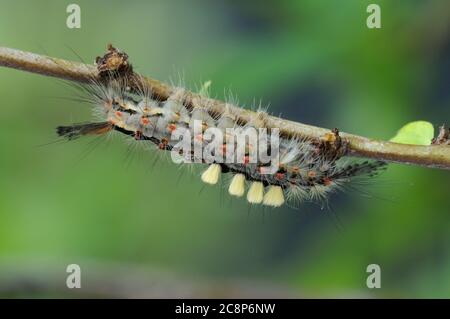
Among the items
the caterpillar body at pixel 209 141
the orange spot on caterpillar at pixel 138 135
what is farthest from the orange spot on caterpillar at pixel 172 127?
the orange spot on caterpillar at pixel 138 135

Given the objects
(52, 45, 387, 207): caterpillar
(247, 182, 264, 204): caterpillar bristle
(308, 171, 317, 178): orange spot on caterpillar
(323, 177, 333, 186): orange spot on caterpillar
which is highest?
(52, 45, 387, 207): caterpillar

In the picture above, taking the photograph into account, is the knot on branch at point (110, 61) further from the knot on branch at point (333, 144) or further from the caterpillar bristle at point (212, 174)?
the knot on branch at point (333, 144)

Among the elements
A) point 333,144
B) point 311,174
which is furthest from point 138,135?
point 333,144

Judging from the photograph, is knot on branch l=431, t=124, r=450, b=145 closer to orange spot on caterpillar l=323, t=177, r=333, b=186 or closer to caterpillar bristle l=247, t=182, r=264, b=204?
orange spot on caterpillar l=323, t=177, r=333, b=186

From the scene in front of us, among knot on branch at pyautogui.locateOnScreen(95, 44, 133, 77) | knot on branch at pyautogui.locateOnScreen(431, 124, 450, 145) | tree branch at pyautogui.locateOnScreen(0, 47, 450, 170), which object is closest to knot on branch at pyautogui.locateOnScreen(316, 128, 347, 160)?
tree branch at pyautogui.locateOnScreen(0, 47, 450, 170)

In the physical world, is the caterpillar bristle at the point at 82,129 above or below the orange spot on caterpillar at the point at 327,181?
above
